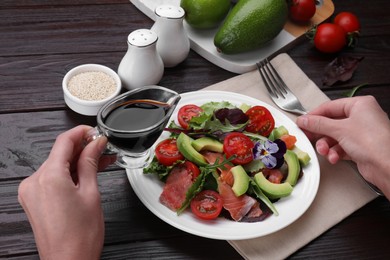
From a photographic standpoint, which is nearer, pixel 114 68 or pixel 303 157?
pixel 303 157

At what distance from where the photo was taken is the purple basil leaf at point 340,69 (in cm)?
162

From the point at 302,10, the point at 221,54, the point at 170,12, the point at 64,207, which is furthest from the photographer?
the point at 302,10

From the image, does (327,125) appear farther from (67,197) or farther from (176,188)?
(67,197)

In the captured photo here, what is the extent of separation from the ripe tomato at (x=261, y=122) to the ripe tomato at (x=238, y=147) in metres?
0.08

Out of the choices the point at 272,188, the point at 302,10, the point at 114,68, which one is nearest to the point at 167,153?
the point at 272,188

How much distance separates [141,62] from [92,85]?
147mm

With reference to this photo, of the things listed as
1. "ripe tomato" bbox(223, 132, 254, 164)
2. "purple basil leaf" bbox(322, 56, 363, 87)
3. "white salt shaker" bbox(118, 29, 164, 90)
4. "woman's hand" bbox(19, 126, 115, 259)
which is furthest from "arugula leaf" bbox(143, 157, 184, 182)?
"purple basil leaf" bbox(322, 56, 363, 87)

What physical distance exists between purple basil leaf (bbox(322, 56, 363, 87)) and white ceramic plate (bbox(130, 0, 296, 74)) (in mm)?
167

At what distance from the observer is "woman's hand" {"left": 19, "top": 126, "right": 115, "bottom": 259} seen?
34.9 inches

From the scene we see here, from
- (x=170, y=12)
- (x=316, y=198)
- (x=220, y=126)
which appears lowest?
(x=316, y=198)

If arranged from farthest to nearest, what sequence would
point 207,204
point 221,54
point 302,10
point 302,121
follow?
point 302,10
point 221,54
point 302,121
point 207,204

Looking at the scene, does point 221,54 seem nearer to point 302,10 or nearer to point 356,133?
point 302,10

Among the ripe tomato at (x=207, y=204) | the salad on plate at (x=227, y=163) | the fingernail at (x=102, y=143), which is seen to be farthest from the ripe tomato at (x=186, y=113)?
the fingernail at (x=102, y=143)

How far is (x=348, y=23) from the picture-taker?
175 centimetres
